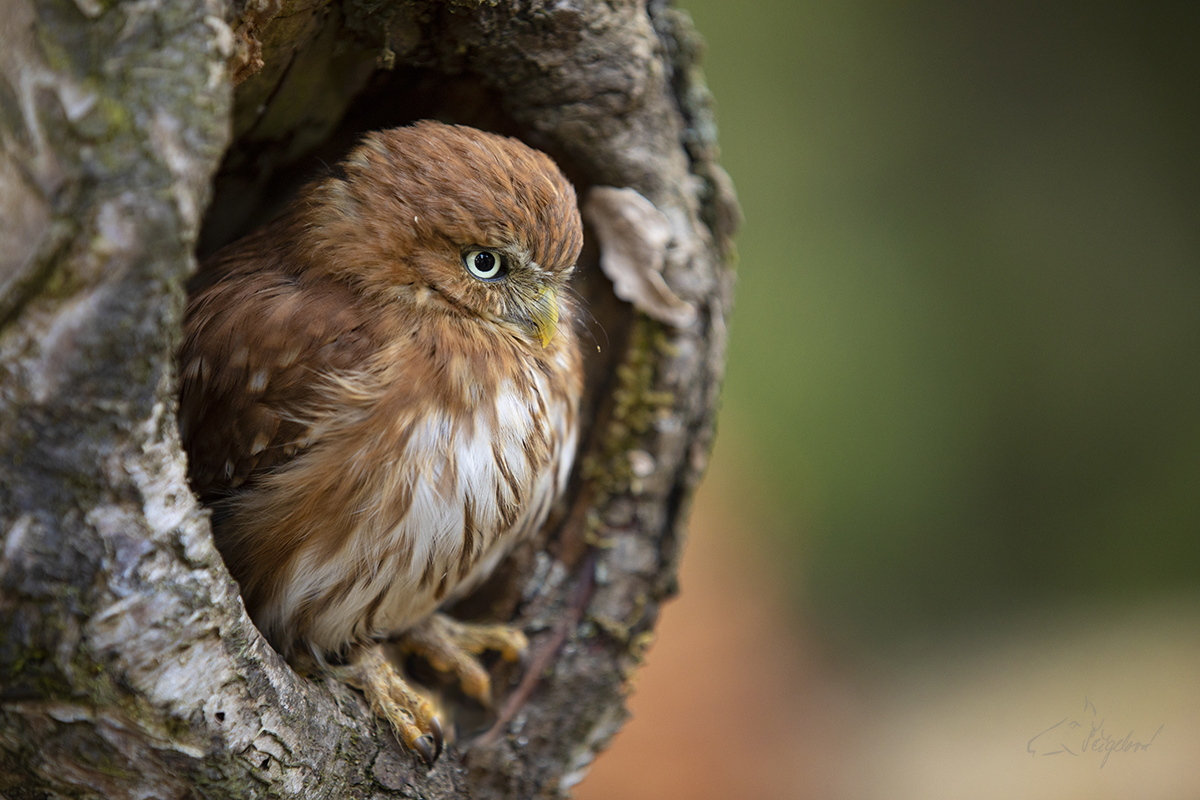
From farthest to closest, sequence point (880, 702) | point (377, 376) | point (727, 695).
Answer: point (880, 702) → point (727, 695) → point (377, 376)

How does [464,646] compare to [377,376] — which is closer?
[377,376]

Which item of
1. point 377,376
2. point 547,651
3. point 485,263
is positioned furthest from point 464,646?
point 485,263

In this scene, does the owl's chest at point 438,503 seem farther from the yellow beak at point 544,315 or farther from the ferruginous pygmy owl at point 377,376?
the yellow beak at point 544,315

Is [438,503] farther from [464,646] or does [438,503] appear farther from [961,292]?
[961,292]

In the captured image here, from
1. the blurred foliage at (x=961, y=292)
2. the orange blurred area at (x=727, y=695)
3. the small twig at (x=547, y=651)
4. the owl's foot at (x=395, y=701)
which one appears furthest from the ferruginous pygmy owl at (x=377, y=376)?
the blurred foliage at (x=961, y=292)

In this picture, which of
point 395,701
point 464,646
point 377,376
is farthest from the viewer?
point 464,646

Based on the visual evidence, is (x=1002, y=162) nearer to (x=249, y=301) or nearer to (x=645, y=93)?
(x=645, y=93)

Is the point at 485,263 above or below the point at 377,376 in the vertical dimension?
above
